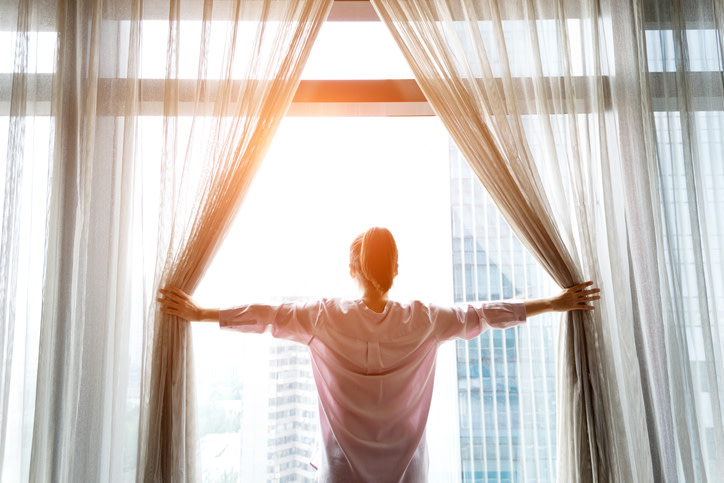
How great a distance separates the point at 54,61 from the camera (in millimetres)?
1761

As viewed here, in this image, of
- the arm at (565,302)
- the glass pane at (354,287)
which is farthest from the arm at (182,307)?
the arm at (565,302)

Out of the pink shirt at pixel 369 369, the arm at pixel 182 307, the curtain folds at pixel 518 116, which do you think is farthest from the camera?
the curtain folds at pixel 518 116

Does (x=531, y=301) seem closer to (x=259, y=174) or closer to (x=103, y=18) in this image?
(x=259, y=174)

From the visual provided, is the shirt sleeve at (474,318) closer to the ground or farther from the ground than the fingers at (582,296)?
closer to the ground

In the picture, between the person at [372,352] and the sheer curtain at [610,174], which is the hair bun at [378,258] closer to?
the person at [372,352]

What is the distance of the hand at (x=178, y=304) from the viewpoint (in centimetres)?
158

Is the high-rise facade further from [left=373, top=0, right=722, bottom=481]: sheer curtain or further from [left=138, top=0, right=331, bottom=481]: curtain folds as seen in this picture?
[left=138, top=0, right=331, bottom=481]: curtain folds

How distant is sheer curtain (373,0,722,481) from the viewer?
1.66m

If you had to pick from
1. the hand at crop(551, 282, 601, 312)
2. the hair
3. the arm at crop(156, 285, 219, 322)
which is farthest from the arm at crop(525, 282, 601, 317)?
the arm at crop(156, 285, 219, 322)

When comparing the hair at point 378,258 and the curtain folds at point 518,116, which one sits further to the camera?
the curtain folds at point 518,116

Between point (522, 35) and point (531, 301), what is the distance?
3.46ft

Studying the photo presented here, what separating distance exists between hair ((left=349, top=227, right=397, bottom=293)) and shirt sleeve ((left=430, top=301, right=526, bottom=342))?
0.65ft

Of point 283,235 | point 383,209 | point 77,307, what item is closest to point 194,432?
point 77,307

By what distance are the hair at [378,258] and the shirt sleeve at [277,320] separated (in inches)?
8.2
